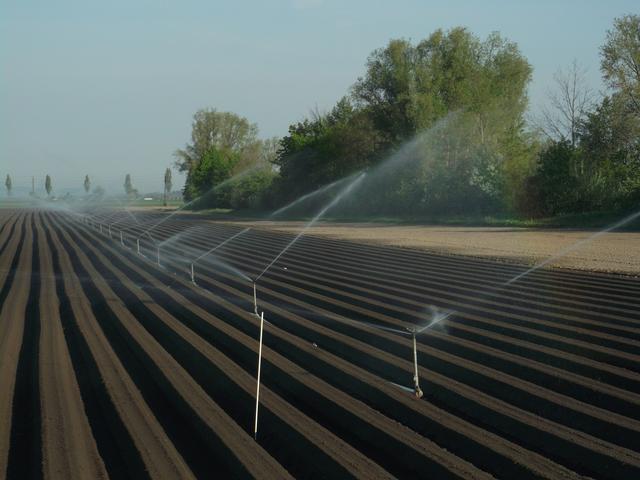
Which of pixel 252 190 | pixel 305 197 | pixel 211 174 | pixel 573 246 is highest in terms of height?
pixel 211 174

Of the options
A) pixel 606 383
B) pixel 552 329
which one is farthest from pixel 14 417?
pixel 552 329

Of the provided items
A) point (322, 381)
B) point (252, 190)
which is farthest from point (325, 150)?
point (322, 381)

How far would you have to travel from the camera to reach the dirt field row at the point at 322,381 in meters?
4.00

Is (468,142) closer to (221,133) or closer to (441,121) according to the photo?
(441,121)

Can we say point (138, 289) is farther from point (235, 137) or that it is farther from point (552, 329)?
point (235, 137)

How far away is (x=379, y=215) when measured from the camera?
46156 millimetres

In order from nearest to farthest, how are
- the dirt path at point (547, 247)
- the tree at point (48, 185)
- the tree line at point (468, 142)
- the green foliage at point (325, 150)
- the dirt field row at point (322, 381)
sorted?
the dirt field row at point (322, 381)
the dirt path at point (547, 247)
the tree line at point (468, 142)
the green foliage at point (325, 150)
the tree at point (48, 185)

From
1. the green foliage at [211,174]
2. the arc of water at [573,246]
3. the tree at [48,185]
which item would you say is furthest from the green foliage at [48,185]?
the arc of water at [573,246]

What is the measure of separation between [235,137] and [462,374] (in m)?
95.3

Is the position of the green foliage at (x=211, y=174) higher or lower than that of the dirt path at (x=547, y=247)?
higher

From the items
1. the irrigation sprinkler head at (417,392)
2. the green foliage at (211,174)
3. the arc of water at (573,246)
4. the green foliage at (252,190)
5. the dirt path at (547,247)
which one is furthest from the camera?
the green foliage at (211,174)

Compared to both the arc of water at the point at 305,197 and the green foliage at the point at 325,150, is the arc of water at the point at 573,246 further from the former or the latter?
the arc of water at the point at 305,197

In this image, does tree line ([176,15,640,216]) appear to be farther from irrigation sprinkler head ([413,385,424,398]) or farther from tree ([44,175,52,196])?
tree ([44,175,52,196])

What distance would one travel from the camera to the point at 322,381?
18.4ft
